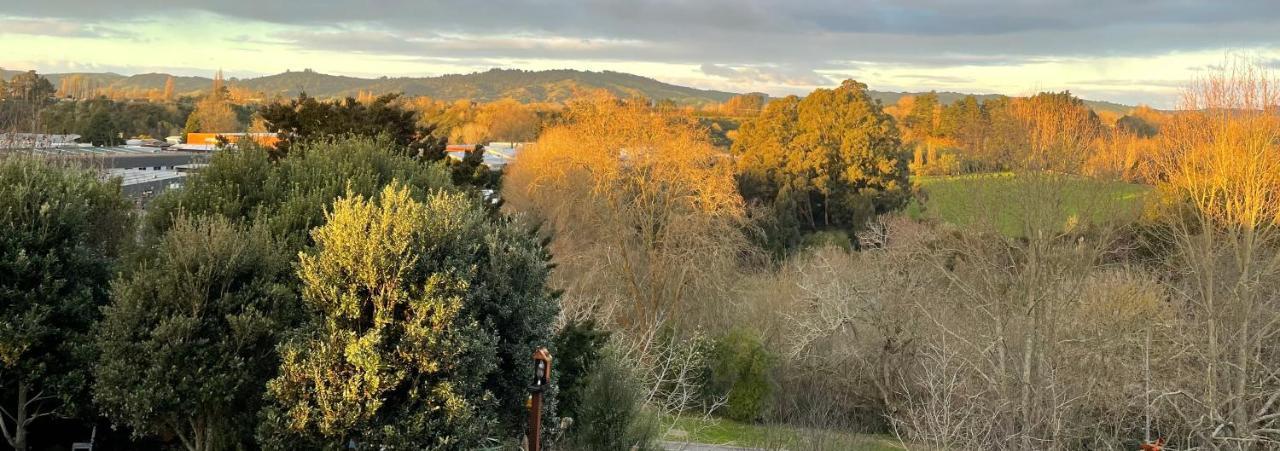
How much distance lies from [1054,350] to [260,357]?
14.3 m

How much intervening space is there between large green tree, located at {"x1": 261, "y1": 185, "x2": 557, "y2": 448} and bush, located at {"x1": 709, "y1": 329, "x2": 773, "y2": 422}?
1445 centimetres

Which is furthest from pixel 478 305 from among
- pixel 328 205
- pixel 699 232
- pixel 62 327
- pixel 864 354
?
pixel 699 232

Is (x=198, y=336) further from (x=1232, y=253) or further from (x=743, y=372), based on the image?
(x=1232, y=253)

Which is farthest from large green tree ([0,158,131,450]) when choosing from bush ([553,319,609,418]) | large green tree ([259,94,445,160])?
large green tree ([259,94,445,160])

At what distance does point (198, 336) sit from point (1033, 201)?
1502 cm

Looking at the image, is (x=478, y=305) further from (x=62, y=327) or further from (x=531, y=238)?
(x=62, y=327)

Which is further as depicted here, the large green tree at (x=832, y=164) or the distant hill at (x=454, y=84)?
the distant hill at (x=454, y=84)

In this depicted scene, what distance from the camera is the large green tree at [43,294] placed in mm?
11742

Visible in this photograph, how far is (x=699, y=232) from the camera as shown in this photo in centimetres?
3033

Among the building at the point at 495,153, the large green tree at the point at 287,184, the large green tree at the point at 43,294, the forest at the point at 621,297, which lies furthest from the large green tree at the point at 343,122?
the building at the point at 495,153

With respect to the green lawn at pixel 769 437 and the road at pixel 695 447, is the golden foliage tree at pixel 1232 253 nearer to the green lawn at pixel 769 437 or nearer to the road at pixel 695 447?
the green lawn at pixel 769 437

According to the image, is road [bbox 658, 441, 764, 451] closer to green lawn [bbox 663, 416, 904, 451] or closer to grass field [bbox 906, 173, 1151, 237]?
green lawn [bbox 663, 416, 904, 451]

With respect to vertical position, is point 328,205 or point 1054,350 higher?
point 328,205

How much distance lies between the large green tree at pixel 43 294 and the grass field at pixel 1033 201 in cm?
1604
